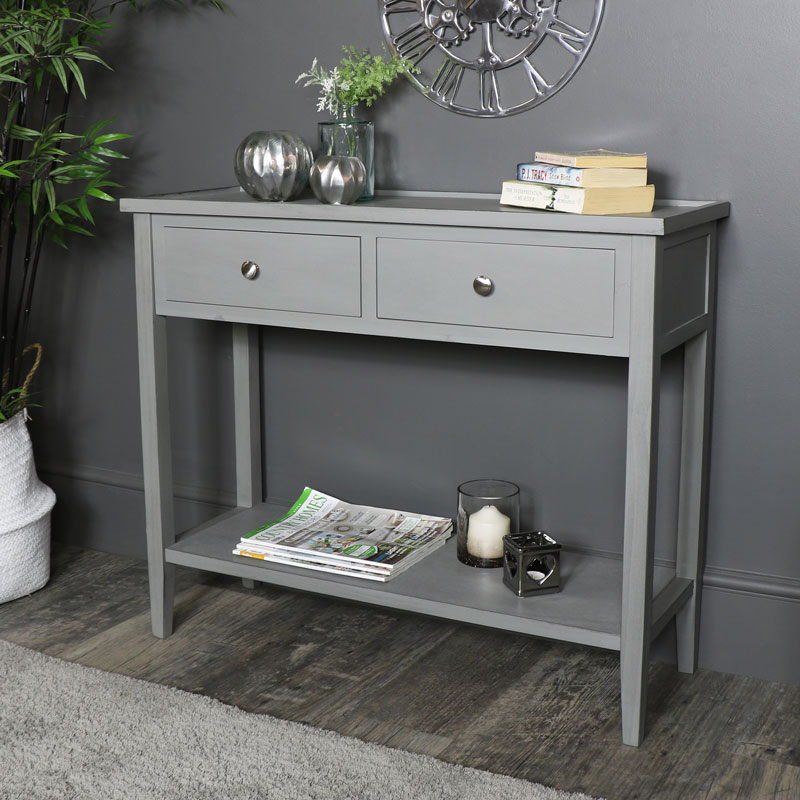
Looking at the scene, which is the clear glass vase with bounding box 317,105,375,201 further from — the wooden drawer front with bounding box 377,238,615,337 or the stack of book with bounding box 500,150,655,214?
the stack of book with bounding box 500,150,655,214

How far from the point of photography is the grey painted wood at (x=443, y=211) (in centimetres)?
168

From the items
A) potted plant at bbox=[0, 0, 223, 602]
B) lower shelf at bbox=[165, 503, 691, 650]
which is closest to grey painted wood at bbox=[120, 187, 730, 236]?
potted plant at bbox=[0, 0, 223, 602]

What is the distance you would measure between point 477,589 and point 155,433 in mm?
740

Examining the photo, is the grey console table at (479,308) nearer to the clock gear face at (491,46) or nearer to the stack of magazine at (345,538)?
the stack of magazine at (345,538)

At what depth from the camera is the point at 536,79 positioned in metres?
2.11

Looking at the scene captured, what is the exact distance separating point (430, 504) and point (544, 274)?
32.2 inches

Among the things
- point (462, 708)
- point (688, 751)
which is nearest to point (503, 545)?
point (462, 708)

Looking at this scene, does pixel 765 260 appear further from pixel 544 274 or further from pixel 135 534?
pixel 135 534

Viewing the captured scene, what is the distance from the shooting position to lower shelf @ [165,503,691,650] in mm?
1898

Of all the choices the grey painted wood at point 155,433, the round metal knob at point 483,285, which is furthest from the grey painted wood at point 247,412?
the round metal knob at point 483,285

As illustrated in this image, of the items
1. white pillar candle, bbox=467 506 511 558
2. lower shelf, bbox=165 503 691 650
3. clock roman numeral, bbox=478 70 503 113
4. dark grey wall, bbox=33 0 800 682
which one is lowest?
lower shelf, bbox=165 503 691 650

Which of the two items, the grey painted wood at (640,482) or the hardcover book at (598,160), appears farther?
the hardcover book at (598,160)

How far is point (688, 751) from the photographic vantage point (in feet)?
6.06

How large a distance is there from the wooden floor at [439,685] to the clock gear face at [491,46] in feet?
3.67
